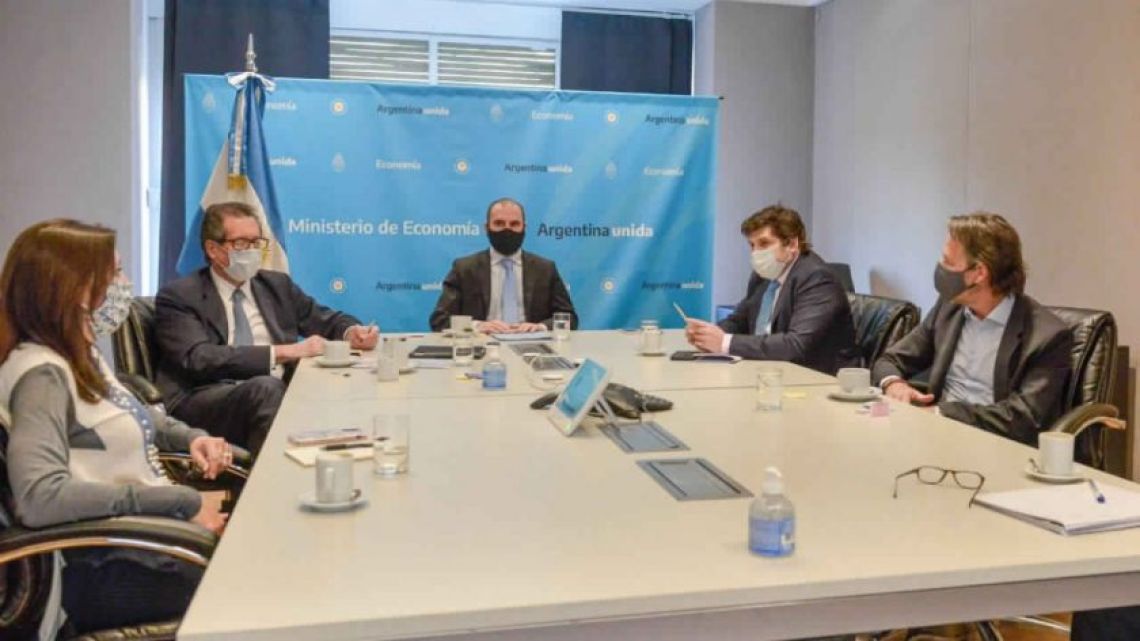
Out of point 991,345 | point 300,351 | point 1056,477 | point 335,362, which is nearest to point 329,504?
point 1056,477

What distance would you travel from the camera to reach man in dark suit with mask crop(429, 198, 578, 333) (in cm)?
457

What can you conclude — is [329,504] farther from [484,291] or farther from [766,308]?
[484,291]

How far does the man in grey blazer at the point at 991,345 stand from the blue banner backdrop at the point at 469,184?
2567 millimetres

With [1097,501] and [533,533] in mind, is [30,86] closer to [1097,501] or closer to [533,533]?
[533,533]

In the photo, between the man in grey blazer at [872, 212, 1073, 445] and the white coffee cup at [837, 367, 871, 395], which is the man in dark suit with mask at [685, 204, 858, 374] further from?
the white coffee cup at [837, 367, 871, 395]

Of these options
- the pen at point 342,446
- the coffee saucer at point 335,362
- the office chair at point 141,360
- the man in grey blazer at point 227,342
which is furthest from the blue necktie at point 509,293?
the pen at point 342,446

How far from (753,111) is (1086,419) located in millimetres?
3893

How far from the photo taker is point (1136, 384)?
3.79 metres

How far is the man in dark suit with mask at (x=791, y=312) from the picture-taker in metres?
3.35

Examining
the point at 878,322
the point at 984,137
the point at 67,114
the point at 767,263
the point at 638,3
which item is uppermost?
the point at 638,3

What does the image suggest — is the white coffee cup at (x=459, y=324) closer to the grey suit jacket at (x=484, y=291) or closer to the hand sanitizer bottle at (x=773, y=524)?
the grey suit jacket at (x=484, y=291)

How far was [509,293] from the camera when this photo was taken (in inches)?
182

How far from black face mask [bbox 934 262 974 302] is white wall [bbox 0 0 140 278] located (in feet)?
13.5

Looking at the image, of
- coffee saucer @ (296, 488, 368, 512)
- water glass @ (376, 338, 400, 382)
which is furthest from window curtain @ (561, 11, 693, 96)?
coffee saucer @ (296, 488, 368, 512)
